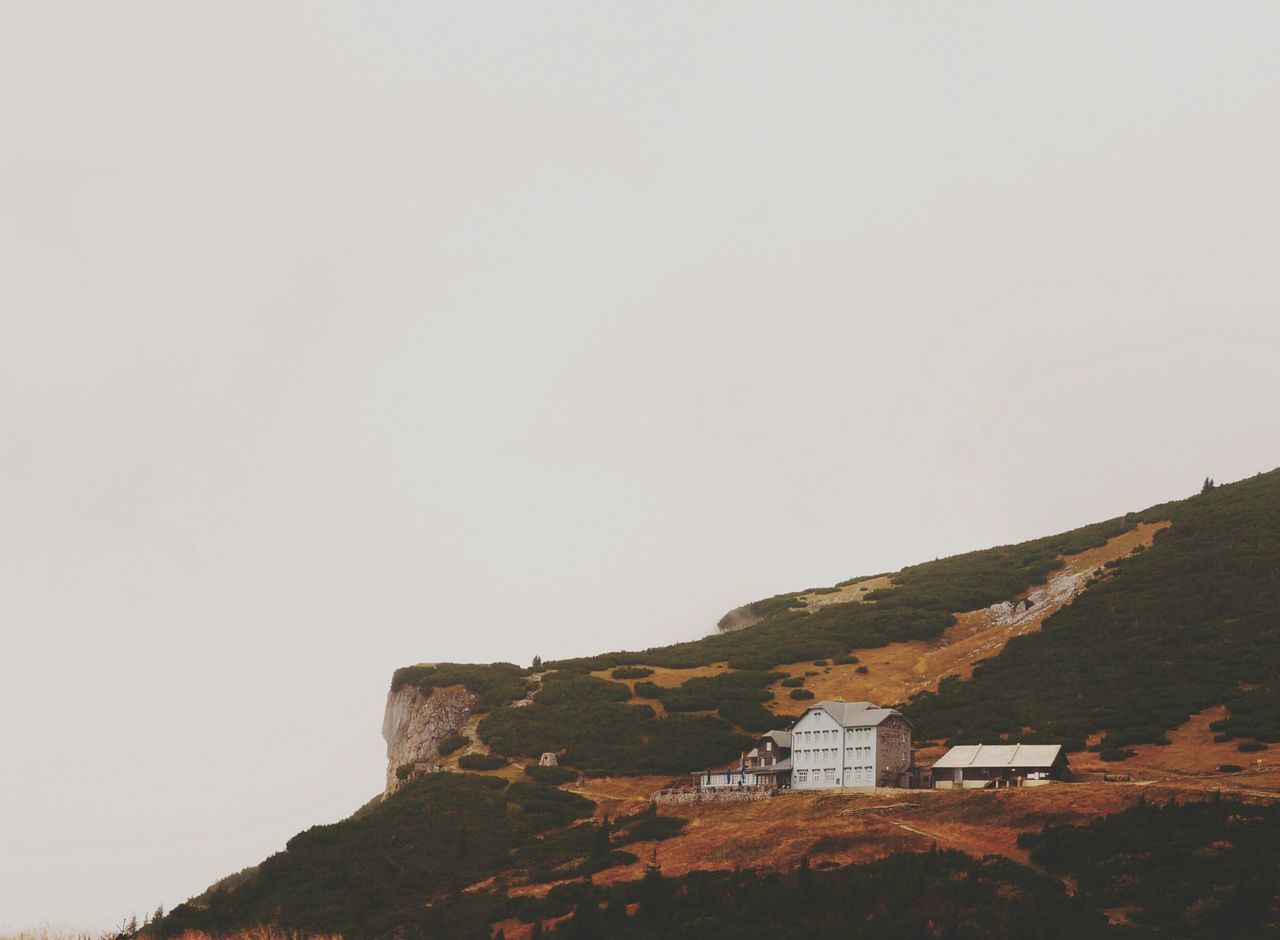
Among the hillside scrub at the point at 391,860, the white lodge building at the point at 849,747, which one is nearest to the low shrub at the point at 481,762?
the hillside scrub at the point at 391,860

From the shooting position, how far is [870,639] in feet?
326

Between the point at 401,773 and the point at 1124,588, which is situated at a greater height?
the point at 1124,588

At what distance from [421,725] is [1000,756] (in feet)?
168

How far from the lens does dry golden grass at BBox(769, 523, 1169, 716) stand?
84.7 meters

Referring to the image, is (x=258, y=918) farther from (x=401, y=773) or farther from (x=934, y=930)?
(x=934, y=930)

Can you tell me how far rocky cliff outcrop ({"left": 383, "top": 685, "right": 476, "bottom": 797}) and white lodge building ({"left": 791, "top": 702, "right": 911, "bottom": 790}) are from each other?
108 feet

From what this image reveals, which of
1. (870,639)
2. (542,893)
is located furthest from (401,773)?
(870,639)

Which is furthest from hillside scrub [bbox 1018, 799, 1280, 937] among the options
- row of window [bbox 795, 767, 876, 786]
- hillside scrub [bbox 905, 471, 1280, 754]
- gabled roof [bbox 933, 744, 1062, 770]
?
hillside scrub [bbox 905, 471, 1280, 754]

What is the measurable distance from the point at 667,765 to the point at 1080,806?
3263cm

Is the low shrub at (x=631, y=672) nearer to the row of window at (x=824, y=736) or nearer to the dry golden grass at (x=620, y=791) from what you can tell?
the dry golden grass at (x=620, y=791)

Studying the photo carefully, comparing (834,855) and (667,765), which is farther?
(667,765)

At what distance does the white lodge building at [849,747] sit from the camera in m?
63.0

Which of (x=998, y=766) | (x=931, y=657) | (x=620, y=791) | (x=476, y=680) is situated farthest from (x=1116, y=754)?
(x=476, y=680)

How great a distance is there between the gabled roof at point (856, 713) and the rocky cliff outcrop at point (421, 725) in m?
35.2
